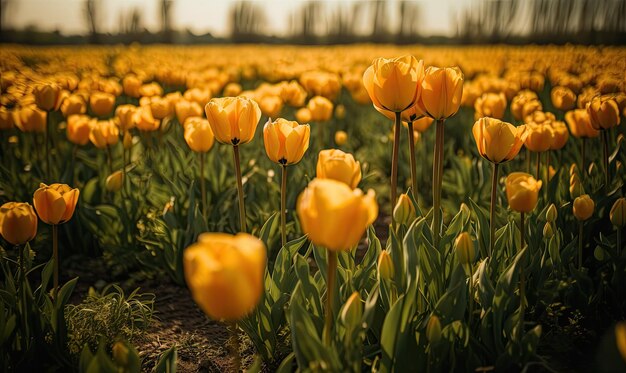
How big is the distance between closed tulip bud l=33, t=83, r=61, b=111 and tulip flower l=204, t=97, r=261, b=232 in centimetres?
177

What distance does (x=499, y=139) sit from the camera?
1646mm

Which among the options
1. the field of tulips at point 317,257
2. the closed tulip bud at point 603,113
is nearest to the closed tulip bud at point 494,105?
the field of tulips at point 317,257

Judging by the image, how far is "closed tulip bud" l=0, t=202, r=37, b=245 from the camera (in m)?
1.57

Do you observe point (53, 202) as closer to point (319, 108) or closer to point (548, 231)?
point (548, 231)

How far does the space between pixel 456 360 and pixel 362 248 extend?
5.73 feet

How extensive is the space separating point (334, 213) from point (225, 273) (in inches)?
10.6

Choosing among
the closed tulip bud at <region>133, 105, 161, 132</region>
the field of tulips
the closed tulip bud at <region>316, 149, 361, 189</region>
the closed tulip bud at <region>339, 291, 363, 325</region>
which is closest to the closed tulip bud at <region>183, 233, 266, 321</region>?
the field of tulips

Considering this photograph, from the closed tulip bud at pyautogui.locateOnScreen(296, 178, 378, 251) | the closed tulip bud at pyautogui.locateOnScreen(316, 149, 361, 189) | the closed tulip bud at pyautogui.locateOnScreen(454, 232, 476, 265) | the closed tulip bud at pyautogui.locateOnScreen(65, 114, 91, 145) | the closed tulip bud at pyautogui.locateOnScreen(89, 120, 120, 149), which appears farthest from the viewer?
the closed tulip bud at pyautogui.locateOnScreen(65, 114, 91, 145)

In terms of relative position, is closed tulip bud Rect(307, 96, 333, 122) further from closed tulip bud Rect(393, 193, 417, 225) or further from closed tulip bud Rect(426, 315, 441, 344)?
closed tulip bud Rect(426, 315, 441, 344)

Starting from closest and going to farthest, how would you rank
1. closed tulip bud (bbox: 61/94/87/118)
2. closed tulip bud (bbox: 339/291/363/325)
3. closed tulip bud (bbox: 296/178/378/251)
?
closed tulip bud (bbox: 296/178/378/251) → closed tulip bud (bbox: 339/291/363/325) → closed tulip bud (bbox: 61/94/87/118)

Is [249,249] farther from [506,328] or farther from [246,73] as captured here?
[246,73]

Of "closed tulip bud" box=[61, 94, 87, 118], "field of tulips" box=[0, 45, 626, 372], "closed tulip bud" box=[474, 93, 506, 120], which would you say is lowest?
"field of tulips" box=[0, 45, 626, 372]

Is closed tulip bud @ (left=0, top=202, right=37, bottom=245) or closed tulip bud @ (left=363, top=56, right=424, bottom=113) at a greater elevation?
closed tulip bud @ (left=363, top=56, right=424, bottom=113)

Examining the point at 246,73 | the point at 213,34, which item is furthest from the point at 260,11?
the point at 246,73
